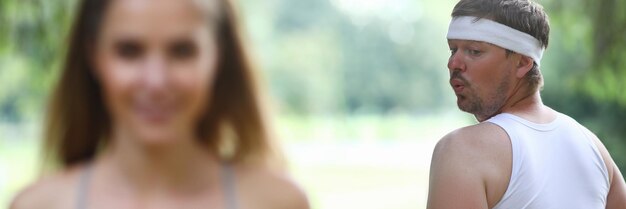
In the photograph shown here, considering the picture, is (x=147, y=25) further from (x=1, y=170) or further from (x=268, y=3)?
(x=268, y=3)

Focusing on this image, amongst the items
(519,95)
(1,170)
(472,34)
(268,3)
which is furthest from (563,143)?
(268,3)

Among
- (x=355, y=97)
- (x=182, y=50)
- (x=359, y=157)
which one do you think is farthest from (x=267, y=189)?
(x=355, y=97)

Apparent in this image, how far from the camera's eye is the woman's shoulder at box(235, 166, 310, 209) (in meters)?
1.80

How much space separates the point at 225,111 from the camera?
1.81 metres

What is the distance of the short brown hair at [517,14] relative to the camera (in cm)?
282

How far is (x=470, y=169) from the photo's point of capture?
268cm

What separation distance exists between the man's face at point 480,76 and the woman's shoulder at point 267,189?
103 cm

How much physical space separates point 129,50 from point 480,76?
4.21 ft

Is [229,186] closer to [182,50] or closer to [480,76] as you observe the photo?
[182,50]

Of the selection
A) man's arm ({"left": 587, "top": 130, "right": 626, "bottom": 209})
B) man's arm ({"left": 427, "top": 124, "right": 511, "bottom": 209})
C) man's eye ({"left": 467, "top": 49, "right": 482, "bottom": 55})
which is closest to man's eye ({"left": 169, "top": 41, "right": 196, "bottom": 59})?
man's arm ({"left": 427, "top": 124, "right": 511, "bottom": 209})

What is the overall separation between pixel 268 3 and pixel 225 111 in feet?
117

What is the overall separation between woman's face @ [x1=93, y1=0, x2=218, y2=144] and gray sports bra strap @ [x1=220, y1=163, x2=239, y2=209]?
134 millimetres

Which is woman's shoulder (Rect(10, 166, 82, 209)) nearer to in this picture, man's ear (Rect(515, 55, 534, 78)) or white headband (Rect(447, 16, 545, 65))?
white headband (Rect(447, 16, 545, 65))

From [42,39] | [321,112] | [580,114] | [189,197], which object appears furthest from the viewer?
[321,112]
